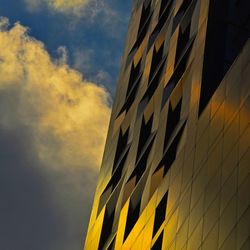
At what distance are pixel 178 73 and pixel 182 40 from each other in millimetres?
3456

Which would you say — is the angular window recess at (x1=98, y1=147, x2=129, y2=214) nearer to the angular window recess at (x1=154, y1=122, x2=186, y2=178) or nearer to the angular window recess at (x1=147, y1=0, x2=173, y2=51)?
the angular window recess at (x1=147, y1=0, x2=173, y2=51)

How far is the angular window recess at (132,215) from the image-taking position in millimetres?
54938

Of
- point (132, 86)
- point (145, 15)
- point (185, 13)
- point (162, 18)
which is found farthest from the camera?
point (145, 15)

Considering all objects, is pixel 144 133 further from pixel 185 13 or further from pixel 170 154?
pixel 170 154

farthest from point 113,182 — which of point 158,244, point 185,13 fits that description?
point 158,244

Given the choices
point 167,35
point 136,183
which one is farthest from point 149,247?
point 167,35

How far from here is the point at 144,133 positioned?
62.0 metres

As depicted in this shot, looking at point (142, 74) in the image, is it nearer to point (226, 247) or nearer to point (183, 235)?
point (183, 235)

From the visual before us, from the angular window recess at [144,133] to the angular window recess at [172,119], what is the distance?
16.9 feet

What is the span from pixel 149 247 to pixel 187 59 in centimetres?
1402

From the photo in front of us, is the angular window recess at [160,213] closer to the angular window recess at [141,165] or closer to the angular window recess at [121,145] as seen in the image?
the angular window recess at [141,165]

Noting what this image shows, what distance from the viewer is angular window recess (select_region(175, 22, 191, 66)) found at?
196 feet

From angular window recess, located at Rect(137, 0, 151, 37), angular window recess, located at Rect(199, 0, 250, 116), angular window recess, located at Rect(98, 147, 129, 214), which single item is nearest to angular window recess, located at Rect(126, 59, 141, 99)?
angular window recess, located at Rect(137, 0, 151, 37)

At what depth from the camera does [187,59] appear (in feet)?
185
